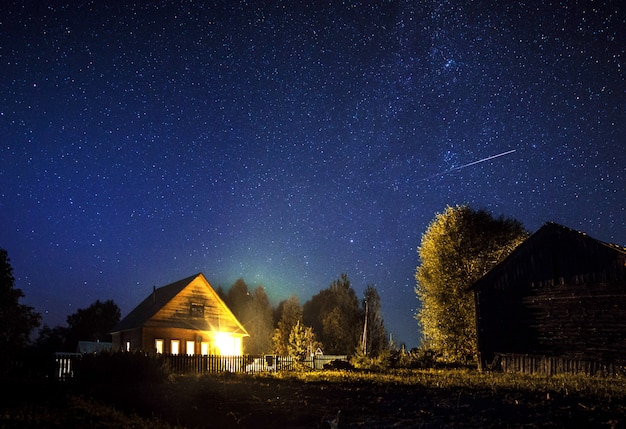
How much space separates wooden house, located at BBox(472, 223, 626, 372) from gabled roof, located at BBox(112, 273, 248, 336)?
25.8 metres

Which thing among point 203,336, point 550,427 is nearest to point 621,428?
point 550,427

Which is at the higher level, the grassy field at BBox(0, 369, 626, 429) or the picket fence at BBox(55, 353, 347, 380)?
the grassy field at BBox(0, 369, 626, 429)

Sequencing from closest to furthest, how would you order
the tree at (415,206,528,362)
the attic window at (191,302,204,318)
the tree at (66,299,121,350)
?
the tree at (415,206,528,362) → the attic window at (191,302,204,318) → the tree at (66,299,121,350)

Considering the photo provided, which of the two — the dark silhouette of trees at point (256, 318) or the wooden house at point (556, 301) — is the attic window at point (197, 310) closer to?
the wooden house at point (556, 301)

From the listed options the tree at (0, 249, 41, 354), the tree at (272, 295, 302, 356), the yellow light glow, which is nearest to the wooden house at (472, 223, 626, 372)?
the tree at (0, 249, 41, 354)

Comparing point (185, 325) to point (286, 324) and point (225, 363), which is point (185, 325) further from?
point (286, 324)

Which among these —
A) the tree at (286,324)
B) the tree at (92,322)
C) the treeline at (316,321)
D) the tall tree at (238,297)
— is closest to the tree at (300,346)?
the treeline at (316,321)

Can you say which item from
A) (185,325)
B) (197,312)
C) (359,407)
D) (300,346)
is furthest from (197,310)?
(359,407)

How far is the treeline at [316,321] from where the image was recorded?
65938mm

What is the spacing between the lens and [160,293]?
52406 mm

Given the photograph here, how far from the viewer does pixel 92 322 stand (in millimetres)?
84938

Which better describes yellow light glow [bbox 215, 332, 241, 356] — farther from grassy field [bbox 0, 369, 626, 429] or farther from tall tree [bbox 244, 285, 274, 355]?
tall tree [bbox 244, 285, 274, 355]

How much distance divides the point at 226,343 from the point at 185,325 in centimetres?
434

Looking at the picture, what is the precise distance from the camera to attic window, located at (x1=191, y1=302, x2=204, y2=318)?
155 ft
